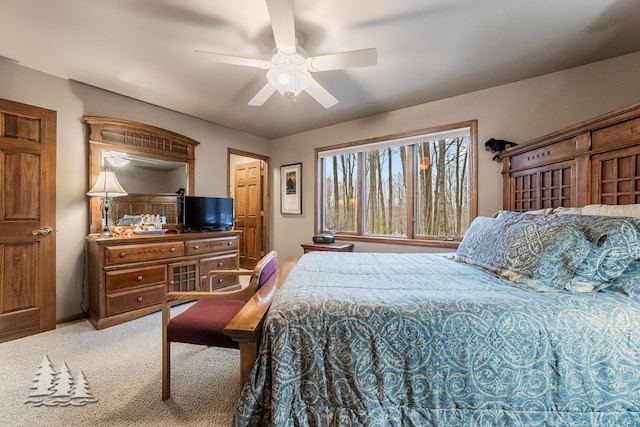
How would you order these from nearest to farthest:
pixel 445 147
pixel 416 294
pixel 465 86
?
pixel 416 294
pixel 465 86
pixel 445 147

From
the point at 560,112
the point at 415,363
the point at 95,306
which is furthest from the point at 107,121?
the point at 560,112

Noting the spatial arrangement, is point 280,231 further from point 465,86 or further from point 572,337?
point 572,337

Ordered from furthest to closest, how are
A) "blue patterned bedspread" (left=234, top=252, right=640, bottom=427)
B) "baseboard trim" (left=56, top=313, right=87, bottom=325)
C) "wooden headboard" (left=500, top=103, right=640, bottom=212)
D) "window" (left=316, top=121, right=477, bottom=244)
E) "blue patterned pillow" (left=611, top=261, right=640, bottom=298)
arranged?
"window" (left=316, top=121, right=477, bottom=244) → "baseboard trim" (left=56, top=313, right=87, bottom=325) → "wooden headboard" (left=500, top=103, right=640, bottom=212) → "blue patterned pillow" (left=611, top=261, right=640, bottom=298) → "blue patterned bedspread" (left=234, top=252, right=640, bottom=427)

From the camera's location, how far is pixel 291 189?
455 cm

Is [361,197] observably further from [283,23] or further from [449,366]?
[449,366]

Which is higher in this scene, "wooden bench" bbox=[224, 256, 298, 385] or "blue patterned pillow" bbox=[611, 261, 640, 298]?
"blue patterned pillow" bbox=[611, 261, 640, 298]

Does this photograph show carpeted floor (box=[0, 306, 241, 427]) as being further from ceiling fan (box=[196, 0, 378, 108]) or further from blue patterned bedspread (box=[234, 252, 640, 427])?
ceiling fan (box=[196, 0, 378, 108])

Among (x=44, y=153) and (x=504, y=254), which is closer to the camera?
(x=504, y=254)

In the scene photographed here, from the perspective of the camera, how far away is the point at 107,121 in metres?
2.82

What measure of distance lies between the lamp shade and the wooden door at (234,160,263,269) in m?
2.51

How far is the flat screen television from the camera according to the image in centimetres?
349

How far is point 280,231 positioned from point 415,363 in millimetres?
3915

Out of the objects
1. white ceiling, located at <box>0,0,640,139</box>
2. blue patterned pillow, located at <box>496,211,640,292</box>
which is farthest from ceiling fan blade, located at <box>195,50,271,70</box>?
blue patterned pillow, located at <box>496,211,640,292</box>

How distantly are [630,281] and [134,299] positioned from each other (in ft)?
12.2
